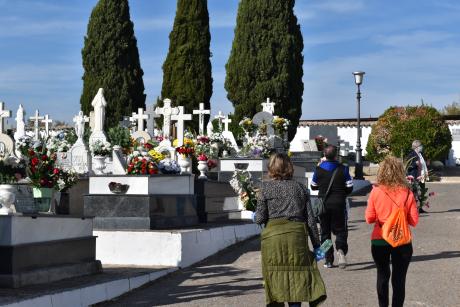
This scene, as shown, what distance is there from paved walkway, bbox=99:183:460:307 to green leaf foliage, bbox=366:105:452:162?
1112 inches

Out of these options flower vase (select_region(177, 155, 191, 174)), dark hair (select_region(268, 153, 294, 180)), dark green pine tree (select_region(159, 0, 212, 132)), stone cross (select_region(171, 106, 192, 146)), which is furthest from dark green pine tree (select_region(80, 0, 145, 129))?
dark hair (select_region(268, 153, 294, 180))

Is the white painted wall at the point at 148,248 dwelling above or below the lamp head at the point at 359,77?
below

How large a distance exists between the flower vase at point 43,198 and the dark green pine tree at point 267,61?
26431 mm

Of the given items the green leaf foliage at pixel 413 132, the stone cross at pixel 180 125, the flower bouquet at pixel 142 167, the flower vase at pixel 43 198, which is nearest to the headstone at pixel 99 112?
the stone cross at pixel 180 125

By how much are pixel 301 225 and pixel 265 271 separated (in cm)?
44

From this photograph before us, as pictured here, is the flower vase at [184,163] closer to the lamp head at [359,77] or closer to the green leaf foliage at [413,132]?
the lamp head at [359,77]

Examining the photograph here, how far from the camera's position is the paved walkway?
868 centimetres

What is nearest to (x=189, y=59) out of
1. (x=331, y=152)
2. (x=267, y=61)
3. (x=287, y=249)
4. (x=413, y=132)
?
(x=267, y=61)

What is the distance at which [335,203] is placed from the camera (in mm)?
10688

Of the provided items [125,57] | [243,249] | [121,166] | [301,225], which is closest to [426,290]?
[301,225]

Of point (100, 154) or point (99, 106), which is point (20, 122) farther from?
point (100, 154)

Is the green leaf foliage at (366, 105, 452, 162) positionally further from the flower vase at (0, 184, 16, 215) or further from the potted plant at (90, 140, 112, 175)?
the flower vase at (0, 184, 16, 215)

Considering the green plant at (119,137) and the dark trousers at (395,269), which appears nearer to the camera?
the dark trousers at (395,269)

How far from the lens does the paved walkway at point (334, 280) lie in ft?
28.5
